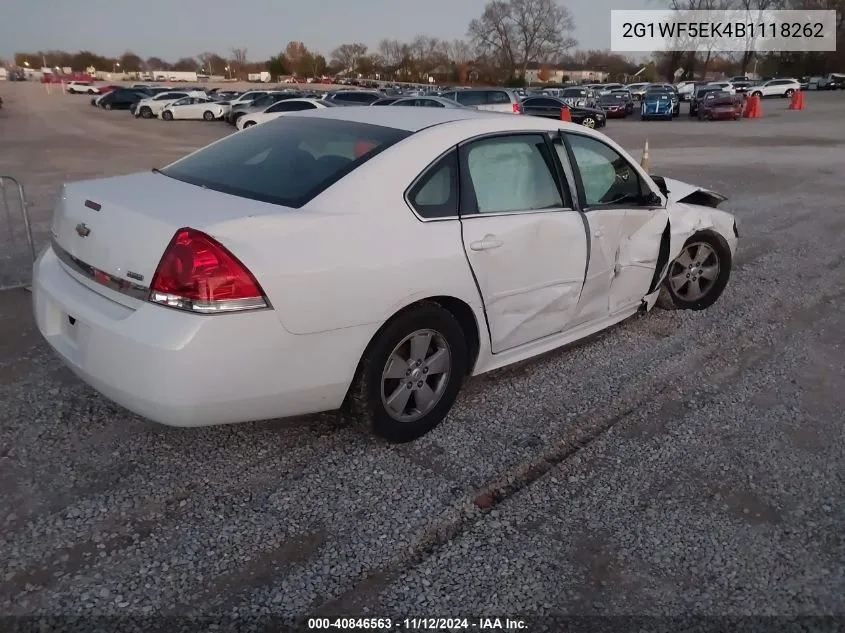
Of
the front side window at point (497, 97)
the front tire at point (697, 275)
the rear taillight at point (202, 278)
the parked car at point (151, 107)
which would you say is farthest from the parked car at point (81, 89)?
the rear taillight at point (202, 278)

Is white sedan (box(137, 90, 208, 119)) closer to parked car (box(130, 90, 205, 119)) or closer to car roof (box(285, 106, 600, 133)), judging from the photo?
parked car (box(130, 90, 205, 119))

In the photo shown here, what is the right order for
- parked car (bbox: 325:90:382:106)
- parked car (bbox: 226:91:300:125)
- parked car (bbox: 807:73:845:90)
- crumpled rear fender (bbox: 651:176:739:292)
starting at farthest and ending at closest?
parked car (bbox: 807:73:845:90) → parked car (bbox: 226:91:300:125) → parked car (bbox: 325:90:382:106) → crumpled rear fender (bbox: 651:176:739:292)

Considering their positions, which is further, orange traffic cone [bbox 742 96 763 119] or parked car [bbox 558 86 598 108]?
parked car [bbox 558 86 598 108]

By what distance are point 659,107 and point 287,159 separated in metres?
34.6

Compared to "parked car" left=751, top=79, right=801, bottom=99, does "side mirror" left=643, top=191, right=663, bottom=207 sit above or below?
below

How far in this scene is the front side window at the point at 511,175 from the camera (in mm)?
3602

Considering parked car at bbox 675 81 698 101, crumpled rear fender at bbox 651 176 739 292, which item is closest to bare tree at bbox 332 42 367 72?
parked car at bbox 675 81 698 101

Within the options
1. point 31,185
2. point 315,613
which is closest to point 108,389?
point 315,613

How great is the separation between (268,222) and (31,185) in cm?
1150

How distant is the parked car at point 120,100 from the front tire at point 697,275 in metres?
45.7

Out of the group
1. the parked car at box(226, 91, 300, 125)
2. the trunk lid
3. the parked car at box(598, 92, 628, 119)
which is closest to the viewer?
the trunk lid

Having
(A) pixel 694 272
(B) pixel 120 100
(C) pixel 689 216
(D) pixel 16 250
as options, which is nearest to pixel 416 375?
(C) pixel 689 216

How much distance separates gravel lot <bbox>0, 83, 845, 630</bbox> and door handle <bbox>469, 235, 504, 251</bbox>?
37.4 inches

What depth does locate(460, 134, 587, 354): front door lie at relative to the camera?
11.6 ft
